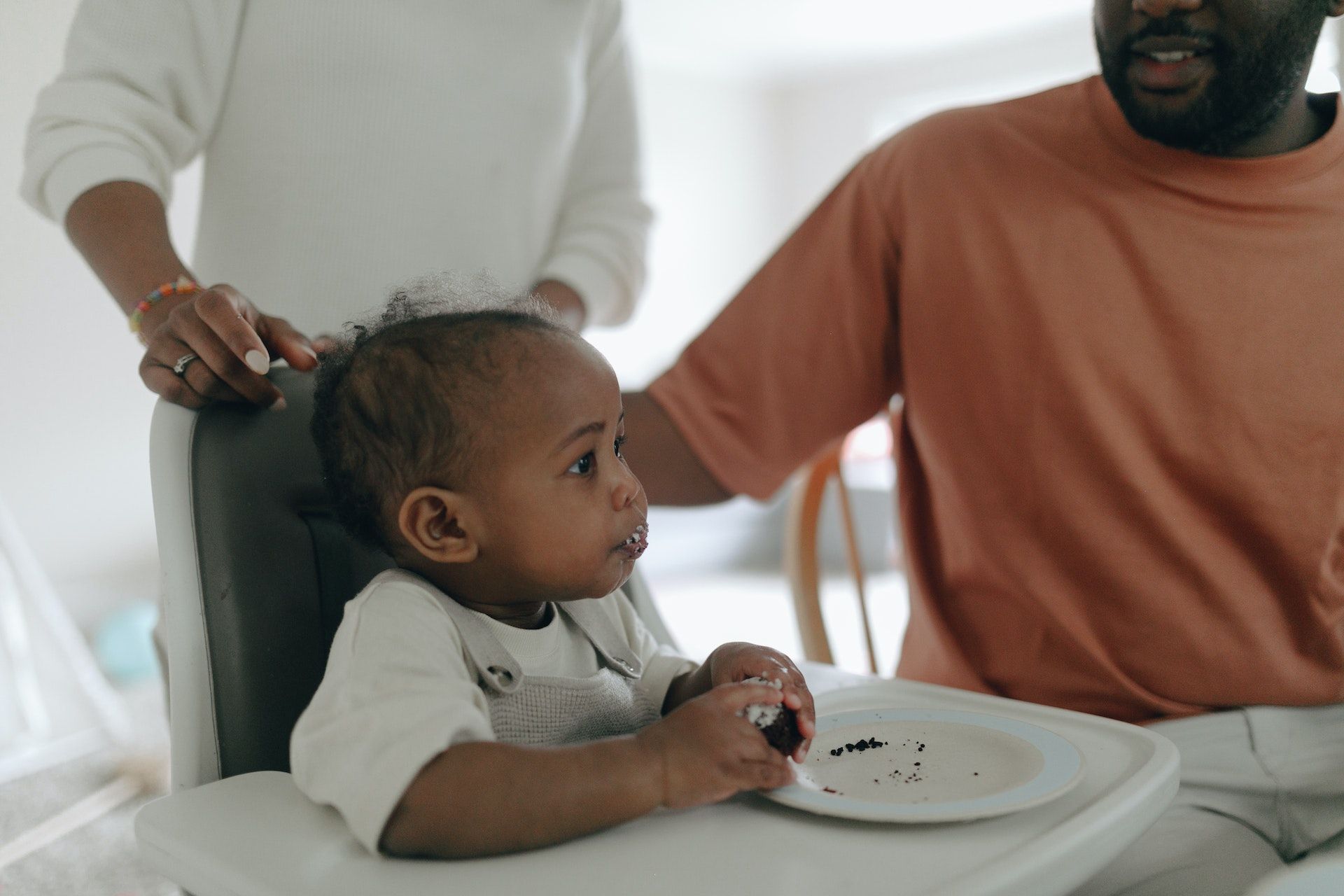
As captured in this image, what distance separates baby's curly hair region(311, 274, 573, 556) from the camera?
2.15ft

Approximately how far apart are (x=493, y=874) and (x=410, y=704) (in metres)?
0.09

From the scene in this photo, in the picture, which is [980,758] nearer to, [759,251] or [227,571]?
[227,571]

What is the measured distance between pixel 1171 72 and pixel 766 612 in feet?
10.9

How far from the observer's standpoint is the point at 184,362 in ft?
2.37

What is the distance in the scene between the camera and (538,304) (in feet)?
2.64

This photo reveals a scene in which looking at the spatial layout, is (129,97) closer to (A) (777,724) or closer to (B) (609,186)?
(B) (609,186)

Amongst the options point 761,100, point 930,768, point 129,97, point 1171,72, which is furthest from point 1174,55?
point 761,100

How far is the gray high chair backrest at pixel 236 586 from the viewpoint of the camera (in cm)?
71

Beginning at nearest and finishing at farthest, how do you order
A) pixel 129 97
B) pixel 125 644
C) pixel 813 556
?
pixel 129 97 < pixel 813 556 < pixel 125 644

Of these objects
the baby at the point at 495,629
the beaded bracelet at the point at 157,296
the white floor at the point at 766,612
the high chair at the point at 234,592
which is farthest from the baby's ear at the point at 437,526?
the white floor at the point at 766,612

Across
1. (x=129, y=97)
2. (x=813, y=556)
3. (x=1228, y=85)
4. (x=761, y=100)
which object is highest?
(x=761, y=100)

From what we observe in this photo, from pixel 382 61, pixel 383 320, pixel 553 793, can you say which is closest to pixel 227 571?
pixel 383 320

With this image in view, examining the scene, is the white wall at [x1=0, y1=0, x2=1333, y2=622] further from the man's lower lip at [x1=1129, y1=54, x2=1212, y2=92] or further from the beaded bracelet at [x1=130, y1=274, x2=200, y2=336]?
the beaded bracelet at [x1=130, y1=274, x2=200, y2=336]

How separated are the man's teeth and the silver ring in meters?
0.89
